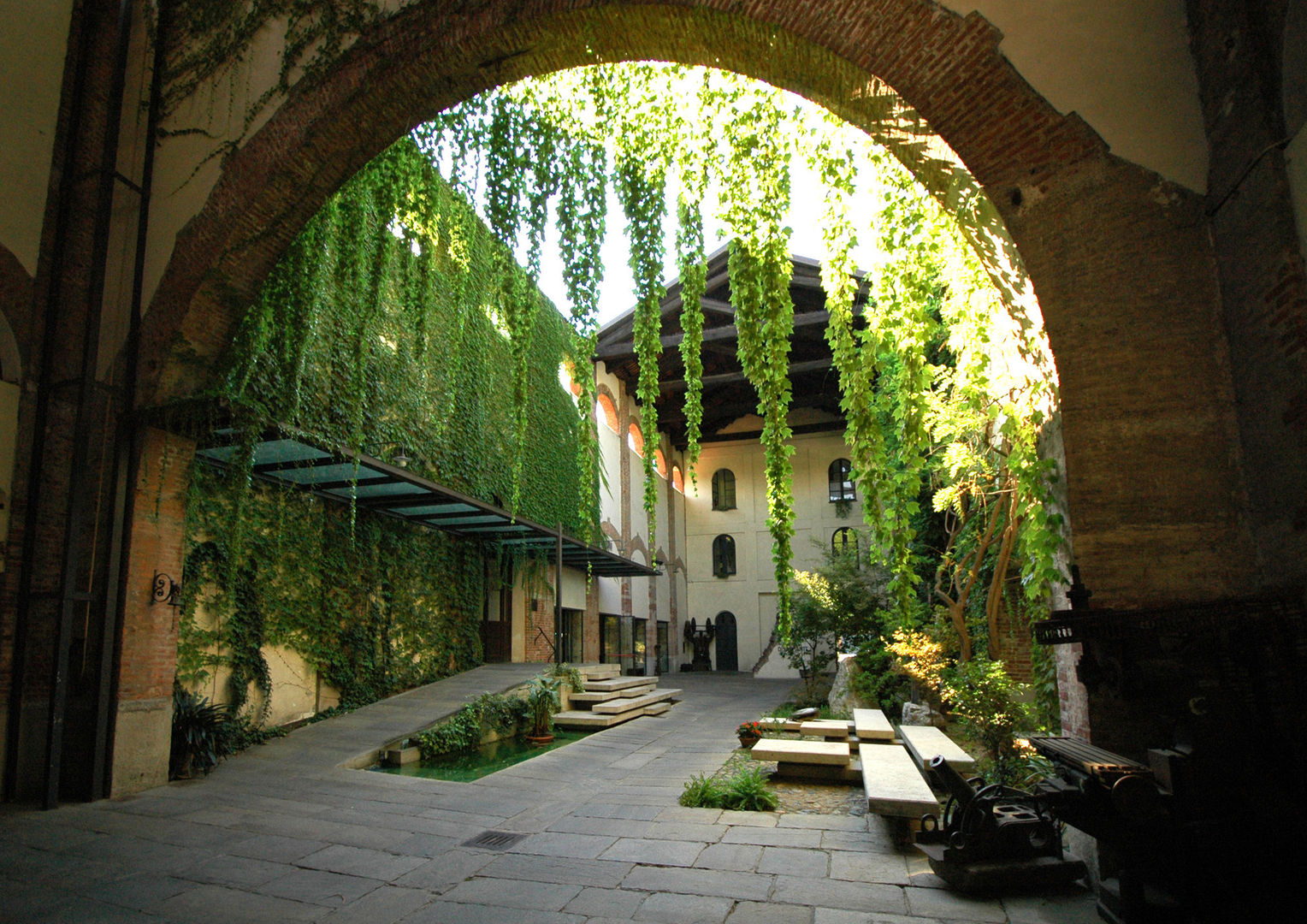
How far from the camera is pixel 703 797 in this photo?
18.3 feet

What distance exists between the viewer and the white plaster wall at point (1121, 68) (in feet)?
12.4

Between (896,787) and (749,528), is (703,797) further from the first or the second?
(749,528)

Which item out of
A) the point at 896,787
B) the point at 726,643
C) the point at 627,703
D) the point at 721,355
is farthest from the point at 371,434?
the point at 726,643

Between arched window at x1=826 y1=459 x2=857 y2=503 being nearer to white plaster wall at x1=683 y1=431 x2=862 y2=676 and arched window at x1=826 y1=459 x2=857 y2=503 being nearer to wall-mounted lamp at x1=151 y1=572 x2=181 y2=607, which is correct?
white plaster wall at x1=683 y1=431 x2=862 y2=676

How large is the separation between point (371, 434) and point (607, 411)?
9.80 metres

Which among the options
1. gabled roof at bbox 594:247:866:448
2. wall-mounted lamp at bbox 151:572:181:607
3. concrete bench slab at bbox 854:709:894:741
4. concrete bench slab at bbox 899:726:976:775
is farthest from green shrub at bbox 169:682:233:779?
gabled roof at bbox 594:247:866:448

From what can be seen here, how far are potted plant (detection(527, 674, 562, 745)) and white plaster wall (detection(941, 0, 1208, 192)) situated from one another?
8722 millimetres

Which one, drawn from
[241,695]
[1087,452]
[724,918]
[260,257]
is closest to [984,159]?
[1087,452]

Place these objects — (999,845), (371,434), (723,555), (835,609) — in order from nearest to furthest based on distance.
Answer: (999,845)
(371,434)
(835,609)
(723,555)

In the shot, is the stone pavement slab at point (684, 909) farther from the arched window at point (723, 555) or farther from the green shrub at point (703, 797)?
the arched window at point (723, 555)

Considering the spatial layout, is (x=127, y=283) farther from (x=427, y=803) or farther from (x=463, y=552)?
(x=463, y=552)

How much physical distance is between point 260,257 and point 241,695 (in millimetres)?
4667

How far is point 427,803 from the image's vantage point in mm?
5742

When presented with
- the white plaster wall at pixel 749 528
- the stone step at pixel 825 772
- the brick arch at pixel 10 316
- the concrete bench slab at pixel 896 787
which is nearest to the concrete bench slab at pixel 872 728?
the stone step at pixel 825 772
